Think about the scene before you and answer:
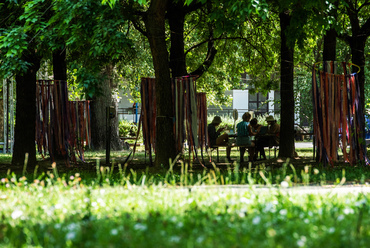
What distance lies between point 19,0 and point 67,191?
7.80 m

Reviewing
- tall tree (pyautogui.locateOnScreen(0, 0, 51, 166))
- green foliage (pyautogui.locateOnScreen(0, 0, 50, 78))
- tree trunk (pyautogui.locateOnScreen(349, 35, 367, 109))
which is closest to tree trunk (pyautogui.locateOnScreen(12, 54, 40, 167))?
tall tree (pyautogui.locateOnScreen(0, 0, 51, 166))

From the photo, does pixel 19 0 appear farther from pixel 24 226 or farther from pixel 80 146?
pixel 24 226

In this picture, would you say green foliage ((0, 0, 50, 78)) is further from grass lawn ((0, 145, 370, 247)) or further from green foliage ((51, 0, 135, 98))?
grass lawn ((0, 145, 370, 247))

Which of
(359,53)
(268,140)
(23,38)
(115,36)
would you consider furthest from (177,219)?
(268,140)

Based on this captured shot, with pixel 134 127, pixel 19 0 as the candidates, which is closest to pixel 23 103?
pixel 19 0

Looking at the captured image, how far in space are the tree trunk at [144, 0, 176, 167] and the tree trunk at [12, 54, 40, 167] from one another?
134 inches

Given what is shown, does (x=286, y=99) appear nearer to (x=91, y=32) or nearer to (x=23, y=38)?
(x=91, y=32)

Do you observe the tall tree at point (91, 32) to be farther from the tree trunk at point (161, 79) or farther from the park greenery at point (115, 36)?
the tree trunk at point (161, 79)

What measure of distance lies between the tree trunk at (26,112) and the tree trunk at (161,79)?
3404 millimetres

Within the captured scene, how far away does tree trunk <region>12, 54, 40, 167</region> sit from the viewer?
13.6 m

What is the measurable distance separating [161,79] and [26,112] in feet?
12.5

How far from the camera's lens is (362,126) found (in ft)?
40.2

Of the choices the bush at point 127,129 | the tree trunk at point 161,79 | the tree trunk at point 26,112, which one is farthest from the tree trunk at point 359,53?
the bush at point 127,129

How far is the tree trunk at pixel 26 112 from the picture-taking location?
44.7 ft
